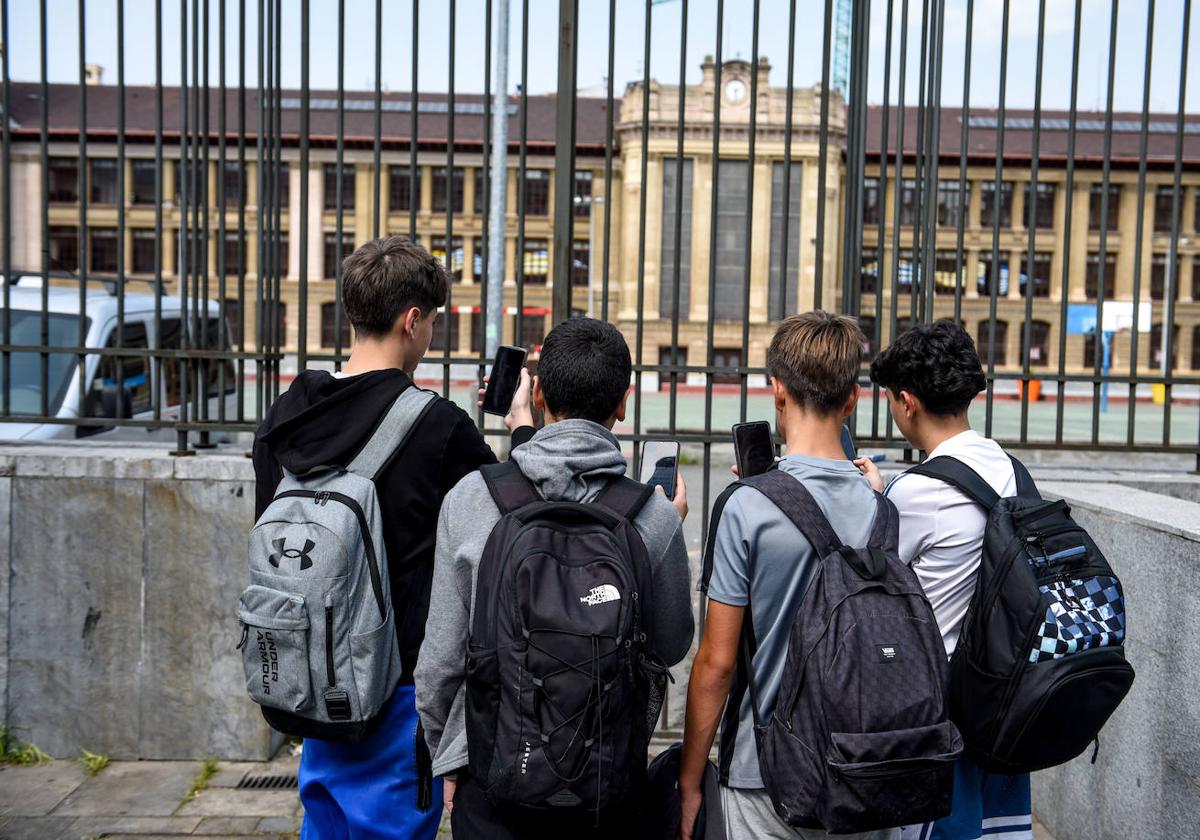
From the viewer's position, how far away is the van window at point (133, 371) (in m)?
7.73

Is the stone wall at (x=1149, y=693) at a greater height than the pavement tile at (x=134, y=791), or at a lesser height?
greater

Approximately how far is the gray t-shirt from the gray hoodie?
0.37 feet

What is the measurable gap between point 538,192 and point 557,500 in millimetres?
48268

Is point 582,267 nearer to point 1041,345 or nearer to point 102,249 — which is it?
point 102,249

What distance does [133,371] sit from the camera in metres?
8.34

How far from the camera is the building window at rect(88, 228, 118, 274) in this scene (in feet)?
154

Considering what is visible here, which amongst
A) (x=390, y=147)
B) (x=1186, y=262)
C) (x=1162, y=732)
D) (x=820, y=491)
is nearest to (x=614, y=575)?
(x=820, y=491)

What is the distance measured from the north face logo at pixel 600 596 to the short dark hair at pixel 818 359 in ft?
2.28

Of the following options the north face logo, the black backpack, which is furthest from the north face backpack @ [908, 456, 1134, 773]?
the north face logo

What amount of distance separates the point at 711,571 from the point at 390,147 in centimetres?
4574

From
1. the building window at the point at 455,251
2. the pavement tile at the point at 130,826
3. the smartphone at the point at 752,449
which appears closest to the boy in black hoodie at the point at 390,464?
the smartphone at the point at 752,449

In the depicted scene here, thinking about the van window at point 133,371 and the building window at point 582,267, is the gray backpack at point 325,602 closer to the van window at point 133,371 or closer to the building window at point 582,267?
the van window at point 133,371

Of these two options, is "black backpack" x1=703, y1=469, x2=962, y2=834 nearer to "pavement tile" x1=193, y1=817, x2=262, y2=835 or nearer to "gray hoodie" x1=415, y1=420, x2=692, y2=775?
"gray hoodie" x1=415, y1=420, x2=692, y2=775

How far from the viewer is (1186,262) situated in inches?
2047
